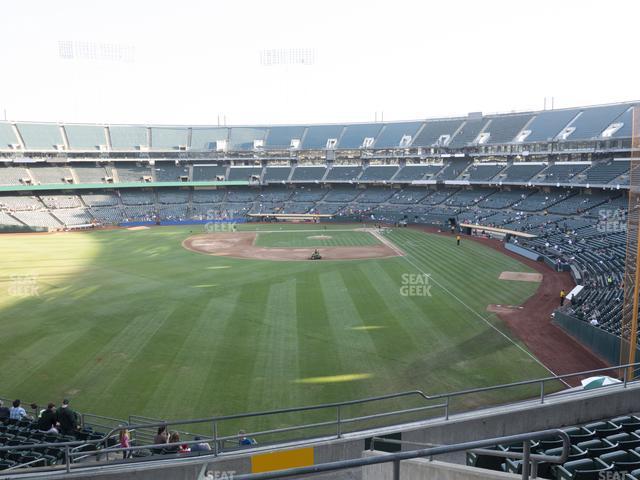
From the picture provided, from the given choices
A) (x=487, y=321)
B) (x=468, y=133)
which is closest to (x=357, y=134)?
(x=468, y=133)

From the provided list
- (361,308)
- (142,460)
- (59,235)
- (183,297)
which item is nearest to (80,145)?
(59,235)

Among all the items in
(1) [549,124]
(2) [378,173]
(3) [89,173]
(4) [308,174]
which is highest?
(1) [549,124]

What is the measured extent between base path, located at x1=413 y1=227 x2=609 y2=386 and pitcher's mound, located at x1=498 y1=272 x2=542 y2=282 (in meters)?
0.56

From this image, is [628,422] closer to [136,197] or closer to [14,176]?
[136,197]

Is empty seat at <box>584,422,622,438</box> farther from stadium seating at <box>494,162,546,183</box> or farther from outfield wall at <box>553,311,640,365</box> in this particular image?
stadium seating at <box>494,162,546,183</box>

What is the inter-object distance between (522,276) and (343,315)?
1757 cm

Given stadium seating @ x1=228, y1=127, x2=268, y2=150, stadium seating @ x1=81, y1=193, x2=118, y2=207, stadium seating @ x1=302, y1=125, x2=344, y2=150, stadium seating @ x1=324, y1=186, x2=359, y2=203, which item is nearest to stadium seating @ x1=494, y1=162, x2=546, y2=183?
stadium seating @ x1=324, y1=186, x2=359, y2=203

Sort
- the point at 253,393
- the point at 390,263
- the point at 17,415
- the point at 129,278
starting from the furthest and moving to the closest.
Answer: the point at 390,263
the point at 129,278
the point at 253,393
the point at 17,415

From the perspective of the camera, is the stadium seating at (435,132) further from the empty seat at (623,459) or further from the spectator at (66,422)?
the empty seat at (623,459)

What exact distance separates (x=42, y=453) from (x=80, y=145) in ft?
283

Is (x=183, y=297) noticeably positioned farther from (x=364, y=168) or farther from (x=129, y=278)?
(x=364, y=168)

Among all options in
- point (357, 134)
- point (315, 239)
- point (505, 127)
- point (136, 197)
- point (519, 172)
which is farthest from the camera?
point (357, 134)

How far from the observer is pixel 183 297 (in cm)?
2939

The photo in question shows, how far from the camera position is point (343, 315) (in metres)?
25.3
